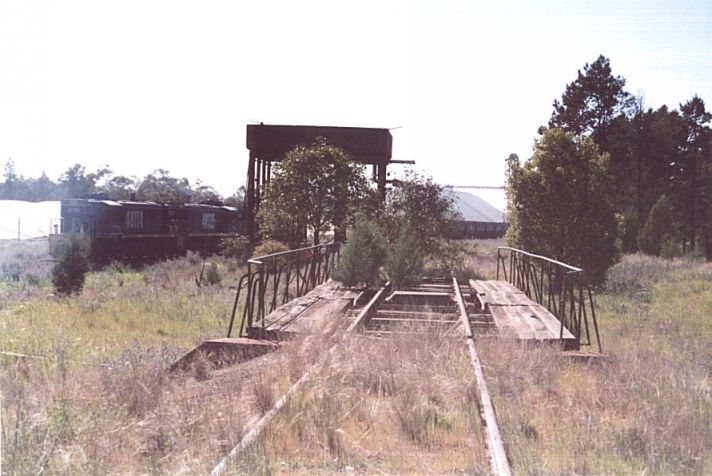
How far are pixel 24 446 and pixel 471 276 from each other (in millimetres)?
23145

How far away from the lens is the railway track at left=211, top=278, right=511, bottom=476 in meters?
5.02

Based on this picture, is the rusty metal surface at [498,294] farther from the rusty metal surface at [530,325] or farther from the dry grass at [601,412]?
the dry grass at [601,412]

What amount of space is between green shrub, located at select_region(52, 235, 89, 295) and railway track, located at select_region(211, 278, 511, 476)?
8475 millimetres

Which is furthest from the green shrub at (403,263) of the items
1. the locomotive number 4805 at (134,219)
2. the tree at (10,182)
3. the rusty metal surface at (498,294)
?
the tree at (10,182)

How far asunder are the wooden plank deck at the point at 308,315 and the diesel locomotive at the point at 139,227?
64.2ft

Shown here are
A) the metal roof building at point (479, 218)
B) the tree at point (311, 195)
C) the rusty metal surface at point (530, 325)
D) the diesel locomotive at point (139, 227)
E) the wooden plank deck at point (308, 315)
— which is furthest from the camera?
the metal roof building at point (479, 218)

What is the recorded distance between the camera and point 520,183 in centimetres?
2634

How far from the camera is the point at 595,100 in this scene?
4950 cm

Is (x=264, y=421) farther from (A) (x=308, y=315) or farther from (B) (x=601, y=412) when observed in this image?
(A) (x=308, y=315)

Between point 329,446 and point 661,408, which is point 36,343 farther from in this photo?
point 661,408

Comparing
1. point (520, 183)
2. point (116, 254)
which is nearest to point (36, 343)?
point (520, 183)

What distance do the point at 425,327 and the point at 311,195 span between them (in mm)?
18139

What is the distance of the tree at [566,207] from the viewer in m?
25.8

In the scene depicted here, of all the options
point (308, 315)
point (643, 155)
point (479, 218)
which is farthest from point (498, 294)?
point (479, 218)
